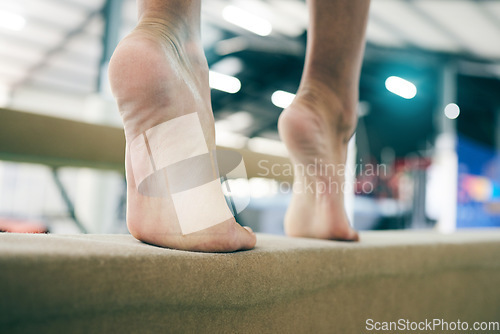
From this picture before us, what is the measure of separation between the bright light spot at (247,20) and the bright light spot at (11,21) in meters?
2.59

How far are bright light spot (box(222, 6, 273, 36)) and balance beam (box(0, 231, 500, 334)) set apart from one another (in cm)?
474

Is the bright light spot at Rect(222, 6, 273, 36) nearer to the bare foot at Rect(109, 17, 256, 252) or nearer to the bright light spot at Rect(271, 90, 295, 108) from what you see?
the bright light spot at Rect(271, 90, 295, 108)

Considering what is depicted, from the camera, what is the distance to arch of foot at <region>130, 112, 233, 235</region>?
333mm

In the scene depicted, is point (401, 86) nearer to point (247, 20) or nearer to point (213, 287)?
point (247, 20)

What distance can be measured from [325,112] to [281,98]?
799 cm

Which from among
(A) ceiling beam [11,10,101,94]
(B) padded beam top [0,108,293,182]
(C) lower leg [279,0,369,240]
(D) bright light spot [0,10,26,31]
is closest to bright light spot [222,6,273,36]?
(A) ceiling beam [11,10,101,94]

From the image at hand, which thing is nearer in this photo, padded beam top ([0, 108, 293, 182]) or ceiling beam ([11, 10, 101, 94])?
padded beam top ([0, 108, 293, 182])

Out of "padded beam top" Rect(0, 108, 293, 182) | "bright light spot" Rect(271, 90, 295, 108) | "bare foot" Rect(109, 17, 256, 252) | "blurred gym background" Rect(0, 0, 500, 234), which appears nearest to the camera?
"bare foot" Rect(109, 17, 256, 252)

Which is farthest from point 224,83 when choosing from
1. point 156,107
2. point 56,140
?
point 156,107

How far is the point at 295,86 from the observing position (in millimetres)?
7777

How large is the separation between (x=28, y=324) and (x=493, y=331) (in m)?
0.70

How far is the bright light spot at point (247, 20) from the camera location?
4790 mm

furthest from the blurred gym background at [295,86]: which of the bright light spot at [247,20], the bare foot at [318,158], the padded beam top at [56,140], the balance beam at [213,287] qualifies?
the balance beam at [213,287]

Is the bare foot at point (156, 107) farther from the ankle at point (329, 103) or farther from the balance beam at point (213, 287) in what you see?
the ankle at point (329, 103)
